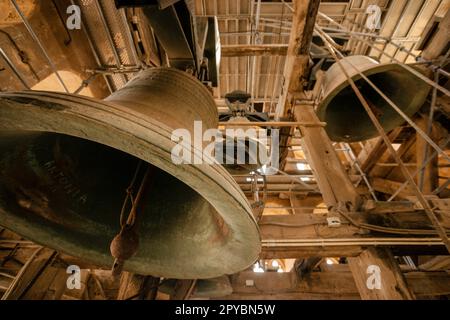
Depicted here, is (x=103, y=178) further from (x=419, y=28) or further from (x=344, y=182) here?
(x=419, y=28)

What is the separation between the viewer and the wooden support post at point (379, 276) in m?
1.28

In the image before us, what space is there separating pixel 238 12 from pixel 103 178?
5.36m

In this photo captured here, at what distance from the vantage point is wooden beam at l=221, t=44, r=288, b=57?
3.14 meters

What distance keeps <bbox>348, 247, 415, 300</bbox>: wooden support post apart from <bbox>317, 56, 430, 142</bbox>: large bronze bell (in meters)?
1.46

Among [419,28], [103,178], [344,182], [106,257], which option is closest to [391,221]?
[344,182]

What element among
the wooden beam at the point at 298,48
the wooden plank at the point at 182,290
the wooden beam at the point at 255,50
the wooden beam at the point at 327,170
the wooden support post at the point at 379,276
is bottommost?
the wooden support post at the point at 379,276

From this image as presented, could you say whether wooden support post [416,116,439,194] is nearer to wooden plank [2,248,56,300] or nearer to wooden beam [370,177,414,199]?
wooden beam [370,177,414,199]

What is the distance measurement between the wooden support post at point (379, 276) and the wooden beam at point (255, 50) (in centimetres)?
265

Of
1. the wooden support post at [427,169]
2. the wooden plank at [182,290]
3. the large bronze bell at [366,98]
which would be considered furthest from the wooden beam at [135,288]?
the wooden support post at [427,169]

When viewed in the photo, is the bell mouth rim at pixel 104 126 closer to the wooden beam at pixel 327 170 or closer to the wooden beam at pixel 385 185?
the wooden beam at pixel 327 170

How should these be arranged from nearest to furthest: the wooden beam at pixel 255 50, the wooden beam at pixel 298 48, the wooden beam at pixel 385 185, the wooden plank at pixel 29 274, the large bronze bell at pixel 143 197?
the large bronze bell at pixel 143 197, the wooden plank at pixel 29 274, the wooden beam at pixel 298 48, the wooden beam at pixel 255 50, the wooden beam at pixel 385 185

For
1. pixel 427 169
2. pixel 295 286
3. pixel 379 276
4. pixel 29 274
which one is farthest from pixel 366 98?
pixel 29 274

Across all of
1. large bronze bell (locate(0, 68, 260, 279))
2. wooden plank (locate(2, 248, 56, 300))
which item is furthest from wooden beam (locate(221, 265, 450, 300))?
large bronze bell (locate(0, 68, 260, 279))

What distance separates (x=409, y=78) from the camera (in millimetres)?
2330
